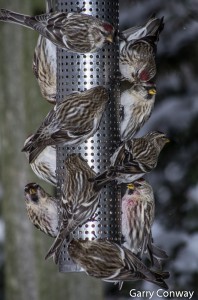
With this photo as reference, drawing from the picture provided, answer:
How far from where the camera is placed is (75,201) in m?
6.88

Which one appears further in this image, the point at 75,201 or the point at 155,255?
the point at 155,255

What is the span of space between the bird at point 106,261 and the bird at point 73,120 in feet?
1.76

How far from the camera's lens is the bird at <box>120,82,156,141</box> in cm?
742

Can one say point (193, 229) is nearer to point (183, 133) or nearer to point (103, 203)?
point (183, 133)

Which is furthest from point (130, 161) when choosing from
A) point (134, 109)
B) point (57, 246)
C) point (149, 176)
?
point (149, 176)

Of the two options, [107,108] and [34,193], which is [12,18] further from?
[34,193]

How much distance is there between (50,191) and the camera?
10656 mm

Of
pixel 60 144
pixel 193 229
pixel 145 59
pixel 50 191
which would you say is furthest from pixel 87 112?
pixel 193 229

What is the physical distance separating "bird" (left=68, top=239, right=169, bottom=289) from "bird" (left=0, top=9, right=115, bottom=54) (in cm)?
101

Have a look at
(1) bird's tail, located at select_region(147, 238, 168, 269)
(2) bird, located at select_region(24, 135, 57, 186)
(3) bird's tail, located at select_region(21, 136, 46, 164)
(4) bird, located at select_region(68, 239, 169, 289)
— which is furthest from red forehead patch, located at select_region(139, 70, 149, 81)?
(4) bird, located at select_region(68, 239, 169, 289)

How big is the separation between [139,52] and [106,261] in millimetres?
1254

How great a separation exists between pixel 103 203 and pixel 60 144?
0.42m

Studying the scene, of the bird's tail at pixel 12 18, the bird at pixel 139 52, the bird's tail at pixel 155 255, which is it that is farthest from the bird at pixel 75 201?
the bird's tail at pixel 12 18

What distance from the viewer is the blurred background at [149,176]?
10852mm
